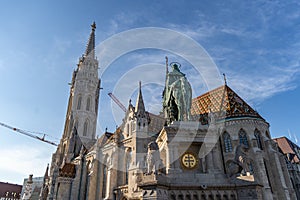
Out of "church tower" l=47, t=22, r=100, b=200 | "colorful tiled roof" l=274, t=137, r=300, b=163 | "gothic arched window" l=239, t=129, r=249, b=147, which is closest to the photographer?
"gothic arched window" l=239, t=129, r=249, b=147

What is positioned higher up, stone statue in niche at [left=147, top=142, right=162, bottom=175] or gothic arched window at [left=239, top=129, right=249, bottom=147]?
gothic arched window at [left=239, top=129, right=249, bottom=147]

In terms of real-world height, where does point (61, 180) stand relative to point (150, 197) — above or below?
above

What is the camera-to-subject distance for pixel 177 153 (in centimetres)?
1446

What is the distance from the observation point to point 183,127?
15.2m

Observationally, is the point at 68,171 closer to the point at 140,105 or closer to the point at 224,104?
the point at 140,105

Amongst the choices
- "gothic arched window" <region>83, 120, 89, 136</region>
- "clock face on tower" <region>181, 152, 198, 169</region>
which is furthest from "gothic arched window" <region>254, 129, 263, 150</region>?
"gothic arched window" <region>83, 120, 89, 136</region>

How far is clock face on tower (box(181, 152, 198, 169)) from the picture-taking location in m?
14.5

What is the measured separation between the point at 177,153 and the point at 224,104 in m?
17.2

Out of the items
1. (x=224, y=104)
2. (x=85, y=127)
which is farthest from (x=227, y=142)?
(x=85, y=127)

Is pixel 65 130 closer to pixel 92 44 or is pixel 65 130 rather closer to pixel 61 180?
pixel 61 180

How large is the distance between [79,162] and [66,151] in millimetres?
9543

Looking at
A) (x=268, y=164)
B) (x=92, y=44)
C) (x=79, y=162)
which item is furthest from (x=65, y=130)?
(x=268, y=164)

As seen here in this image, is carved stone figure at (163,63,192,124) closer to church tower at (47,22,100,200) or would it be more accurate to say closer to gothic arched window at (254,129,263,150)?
gothic arched window at (254,129,263,150)

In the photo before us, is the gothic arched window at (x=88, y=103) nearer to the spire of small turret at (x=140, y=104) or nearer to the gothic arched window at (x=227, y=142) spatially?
the spire of small turret at (x=140, y=104)
